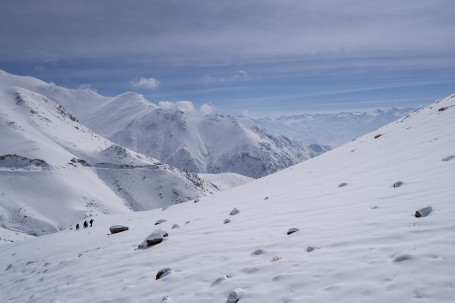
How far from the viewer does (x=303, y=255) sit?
902 centimetres

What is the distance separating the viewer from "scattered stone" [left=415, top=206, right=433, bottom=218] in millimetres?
9195

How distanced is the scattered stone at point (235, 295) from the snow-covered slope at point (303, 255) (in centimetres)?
2

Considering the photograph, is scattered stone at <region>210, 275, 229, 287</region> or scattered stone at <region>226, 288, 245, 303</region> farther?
scattered stone at <region>210, 275, 229, 287</region>

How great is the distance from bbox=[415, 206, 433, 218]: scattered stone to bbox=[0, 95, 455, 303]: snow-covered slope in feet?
0.76

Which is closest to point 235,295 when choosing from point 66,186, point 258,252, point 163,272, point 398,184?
point 258,252

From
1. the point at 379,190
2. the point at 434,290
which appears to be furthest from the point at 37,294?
the point at 379,190

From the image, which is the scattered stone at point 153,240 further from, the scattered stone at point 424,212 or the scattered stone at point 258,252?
the scattered stone at point 424,212

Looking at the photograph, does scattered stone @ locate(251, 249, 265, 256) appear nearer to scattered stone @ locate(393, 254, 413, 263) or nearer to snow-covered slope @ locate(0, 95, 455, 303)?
snow-covered slope @ locate(0, 95, 455, 303)

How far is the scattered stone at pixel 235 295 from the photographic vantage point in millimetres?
7691

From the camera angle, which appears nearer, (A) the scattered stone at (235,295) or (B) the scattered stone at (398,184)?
(A) the scattered stone at (235,295)

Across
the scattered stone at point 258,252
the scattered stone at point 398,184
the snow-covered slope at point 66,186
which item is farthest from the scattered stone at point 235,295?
the snow-covered slope at point 66,186

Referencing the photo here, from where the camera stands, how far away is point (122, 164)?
19462cm

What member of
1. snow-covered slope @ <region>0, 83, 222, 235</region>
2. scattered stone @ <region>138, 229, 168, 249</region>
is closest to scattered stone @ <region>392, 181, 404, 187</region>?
scattered stone @ <region>138, 229, 168, 249</region>

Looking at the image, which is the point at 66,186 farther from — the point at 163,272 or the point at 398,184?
the point at 398,184
